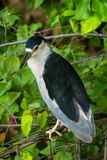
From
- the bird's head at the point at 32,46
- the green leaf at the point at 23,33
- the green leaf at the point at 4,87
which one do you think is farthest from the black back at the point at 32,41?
the green leaf at the point at 23,33

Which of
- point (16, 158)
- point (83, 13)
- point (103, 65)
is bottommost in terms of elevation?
point (16, 158)

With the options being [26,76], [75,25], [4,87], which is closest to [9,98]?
[4,87]

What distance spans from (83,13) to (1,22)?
3.12 feet

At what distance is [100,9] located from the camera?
237cm

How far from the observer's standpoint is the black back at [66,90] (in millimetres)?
2516

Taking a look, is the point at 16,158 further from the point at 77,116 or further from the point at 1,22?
the point at 1,22

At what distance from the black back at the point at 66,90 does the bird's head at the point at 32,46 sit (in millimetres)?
140

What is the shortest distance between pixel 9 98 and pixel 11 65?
0.25 m

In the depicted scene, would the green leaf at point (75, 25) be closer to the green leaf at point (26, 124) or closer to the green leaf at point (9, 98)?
the green leaf at point (9, 98)

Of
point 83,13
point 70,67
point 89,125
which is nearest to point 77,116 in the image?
point 89,125

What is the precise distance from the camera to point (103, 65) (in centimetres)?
274

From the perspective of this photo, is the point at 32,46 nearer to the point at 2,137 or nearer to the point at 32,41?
the point at 32,41

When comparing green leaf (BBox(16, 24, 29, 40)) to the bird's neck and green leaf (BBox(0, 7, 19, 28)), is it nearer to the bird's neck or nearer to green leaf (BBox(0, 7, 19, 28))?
green leaf (BBox(0, 7, 19, 28))

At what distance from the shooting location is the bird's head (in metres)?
2.71
